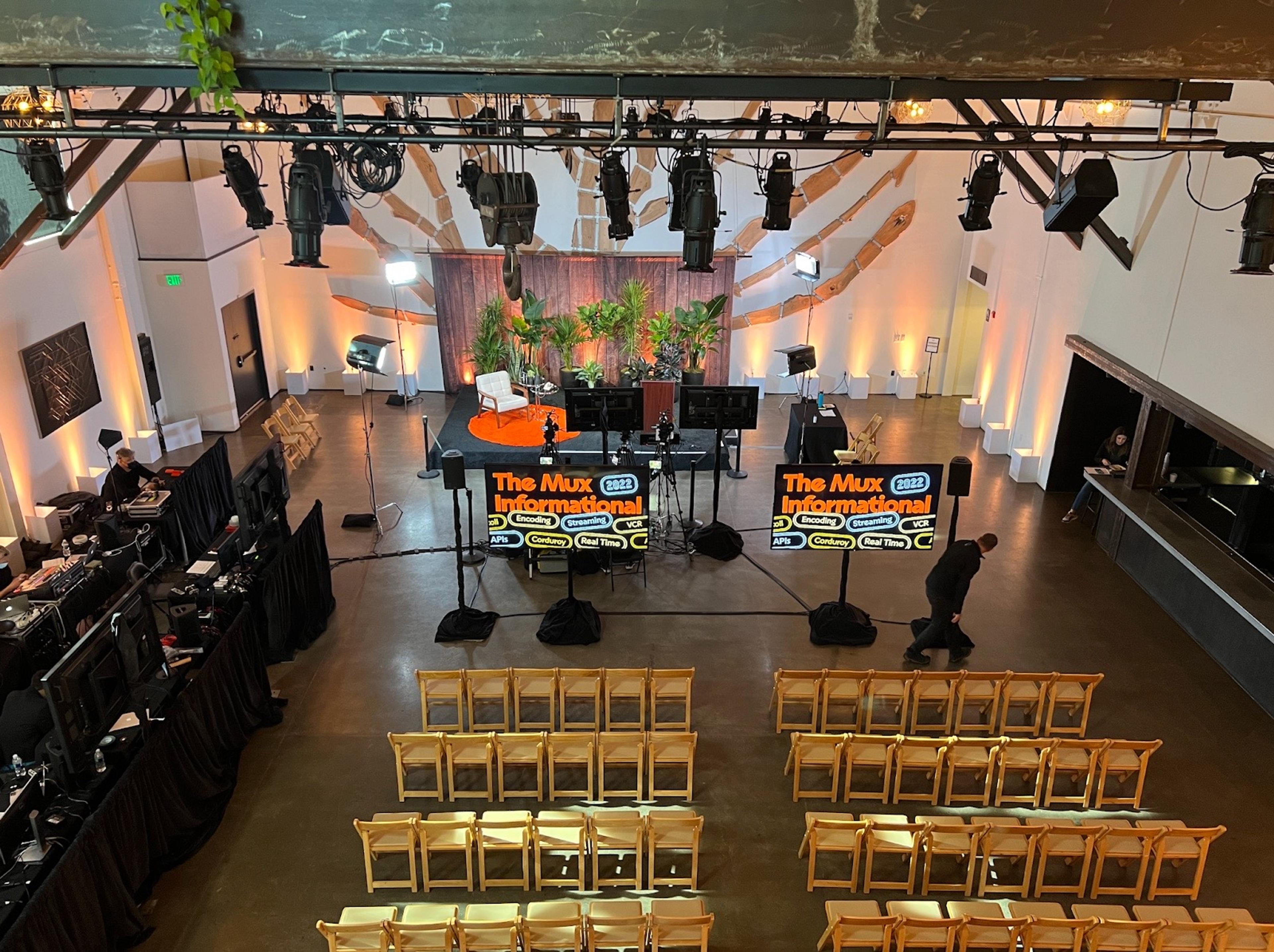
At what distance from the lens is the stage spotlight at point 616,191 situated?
7840 mm

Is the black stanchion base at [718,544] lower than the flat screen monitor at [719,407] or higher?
lower

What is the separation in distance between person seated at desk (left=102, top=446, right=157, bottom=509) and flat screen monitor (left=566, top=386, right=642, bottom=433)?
5081 mm

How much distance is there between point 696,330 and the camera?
15.8m

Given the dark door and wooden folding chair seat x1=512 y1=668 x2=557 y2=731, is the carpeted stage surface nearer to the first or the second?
the dark door

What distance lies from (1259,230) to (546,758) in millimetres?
6769

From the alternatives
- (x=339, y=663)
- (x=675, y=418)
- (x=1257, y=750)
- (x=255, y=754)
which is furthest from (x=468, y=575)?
(x=1257, y=750)

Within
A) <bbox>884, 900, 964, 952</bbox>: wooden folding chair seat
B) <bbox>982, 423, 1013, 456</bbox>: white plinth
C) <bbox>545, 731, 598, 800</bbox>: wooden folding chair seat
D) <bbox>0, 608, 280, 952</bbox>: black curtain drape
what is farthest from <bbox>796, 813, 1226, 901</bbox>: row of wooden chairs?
<bbox>982, 423, 1013, 456</bbox>: white plinth

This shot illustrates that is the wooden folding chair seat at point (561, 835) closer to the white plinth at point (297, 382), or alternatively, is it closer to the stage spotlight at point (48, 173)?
the stage spotlight at point (48, 173)

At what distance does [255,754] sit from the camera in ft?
25.0

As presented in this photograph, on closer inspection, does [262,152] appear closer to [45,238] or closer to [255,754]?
[45,238]

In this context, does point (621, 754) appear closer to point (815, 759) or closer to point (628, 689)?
point (628, 689)

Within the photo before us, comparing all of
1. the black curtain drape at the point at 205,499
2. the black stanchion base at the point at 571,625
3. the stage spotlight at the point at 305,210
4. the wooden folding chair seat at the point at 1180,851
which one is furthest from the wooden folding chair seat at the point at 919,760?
the black curtain drape at the point at 205,499

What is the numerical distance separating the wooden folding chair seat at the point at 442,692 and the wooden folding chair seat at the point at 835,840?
2.91 metres

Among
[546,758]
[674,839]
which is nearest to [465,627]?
[546,758]
